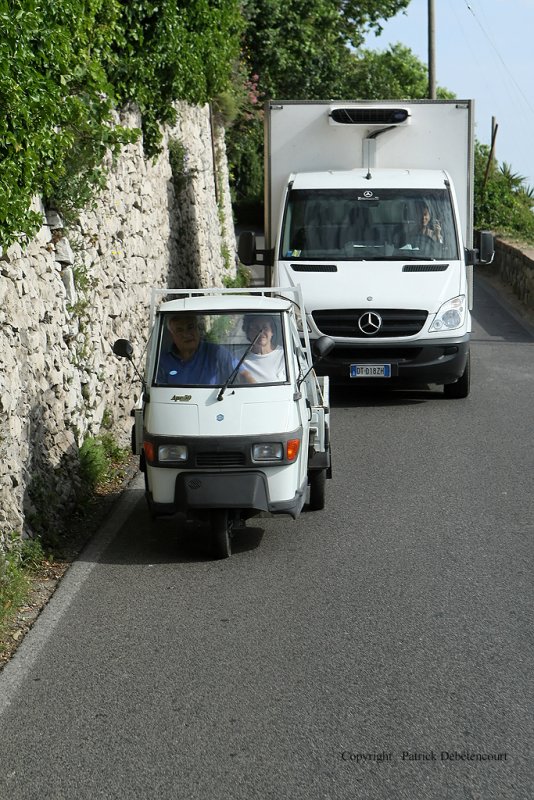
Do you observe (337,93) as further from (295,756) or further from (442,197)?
(295,756)

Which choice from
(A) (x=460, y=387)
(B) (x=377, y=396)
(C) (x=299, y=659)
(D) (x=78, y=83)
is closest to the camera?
(C) (x=299, y=659)

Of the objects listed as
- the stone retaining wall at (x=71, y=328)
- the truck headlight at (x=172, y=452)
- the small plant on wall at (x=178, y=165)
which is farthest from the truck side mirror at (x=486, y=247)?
the truck headlight at (x=172, y=452)

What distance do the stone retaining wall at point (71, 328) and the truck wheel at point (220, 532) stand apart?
1.33m

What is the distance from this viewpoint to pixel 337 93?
1560 inches

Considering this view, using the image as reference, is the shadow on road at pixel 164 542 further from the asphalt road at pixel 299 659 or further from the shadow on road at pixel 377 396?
the shadow on road at pixel 377 396

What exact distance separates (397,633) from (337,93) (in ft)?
114

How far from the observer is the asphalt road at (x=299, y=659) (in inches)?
203

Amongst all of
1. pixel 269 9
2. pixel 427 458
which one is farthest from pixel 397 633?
pixel 269 9

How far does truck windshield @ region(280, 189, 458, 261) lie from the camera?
15.1 meters

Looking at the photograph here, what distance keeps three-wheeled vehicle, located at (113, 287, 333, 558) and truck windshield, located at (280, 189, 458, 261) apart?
594 cm

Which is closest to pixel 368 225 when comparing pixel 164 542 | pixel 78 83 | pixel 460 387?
pixel 460 387

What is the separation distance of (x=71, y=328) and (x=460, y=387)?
5997mm

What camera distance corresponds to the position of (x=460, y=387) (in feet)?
48.9

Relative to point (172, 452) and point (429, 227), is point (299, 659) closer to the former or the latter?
point (172, 452)
